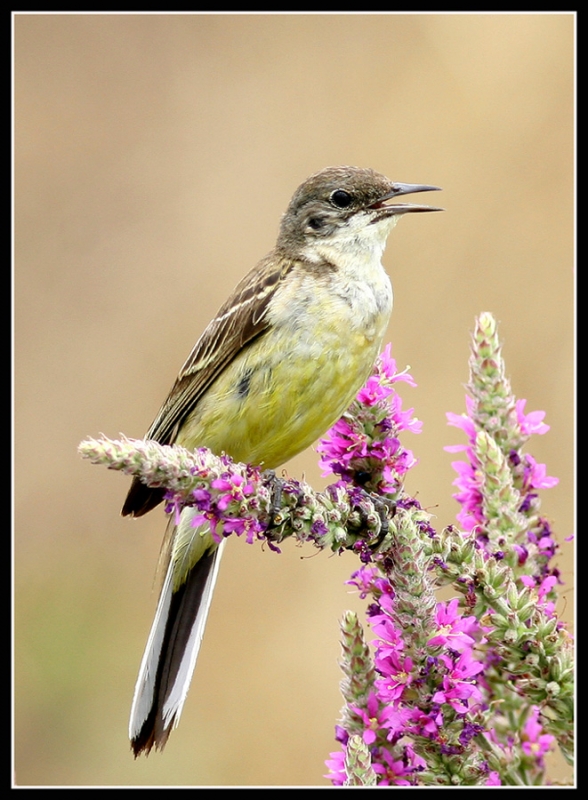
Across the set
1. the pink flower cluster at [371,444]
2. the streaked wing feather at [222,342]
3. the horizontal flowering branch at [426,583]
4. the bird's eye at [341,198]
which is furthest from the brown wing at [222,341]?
the horizontal flowering branch at [426,583]

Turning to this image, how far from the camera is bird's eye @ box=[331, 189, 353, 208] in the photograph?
16.8 ft

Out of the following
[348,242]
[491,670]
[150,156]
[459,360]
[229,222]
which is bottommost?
[491,670]

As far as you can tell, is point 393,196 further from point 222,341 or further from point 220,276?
point 220,276

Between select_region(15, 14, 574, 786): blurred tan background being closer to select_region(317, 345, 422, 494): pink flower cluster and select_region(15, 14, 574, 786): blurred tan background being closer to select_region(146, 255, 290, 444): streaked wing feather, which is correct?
select_region(146, 255, 290, 444): streaked wing feather

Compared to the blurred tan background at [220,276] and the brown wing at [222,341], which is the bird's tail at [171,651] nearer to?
the brown wing at [222,341]

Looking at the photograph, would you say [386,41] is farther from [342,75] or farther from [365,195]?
[365,195]

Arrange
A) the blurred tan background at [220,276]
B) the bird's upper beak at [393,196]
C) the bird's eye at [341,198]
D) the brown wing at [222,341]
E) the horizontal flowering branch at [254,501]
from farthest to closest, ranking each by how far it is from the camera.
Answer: the blurred tan background at [220,276]
the bird's eye at [341,198]
the bird's upper beak at [393,196]
the brown wing at [222,341]
the horizontal flowering branch at [254,501]

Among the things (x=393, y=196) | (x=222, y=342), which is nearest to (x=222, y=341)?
(x=222, y=342)

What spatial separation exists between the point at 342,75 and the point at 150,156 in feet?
6.60

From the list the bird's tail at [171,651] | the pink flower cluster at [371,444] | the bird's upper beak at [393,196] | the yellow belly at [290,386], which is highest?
the bird's upper beak at [393,196]

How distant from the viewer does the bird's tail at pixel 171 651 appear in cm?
425

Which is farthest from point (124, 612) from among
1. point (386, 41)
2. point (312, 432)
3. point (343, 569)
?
point (386, 41)

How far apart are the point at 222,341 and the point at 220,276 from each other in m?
4.23

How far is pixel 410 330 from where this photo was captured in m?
8.40
